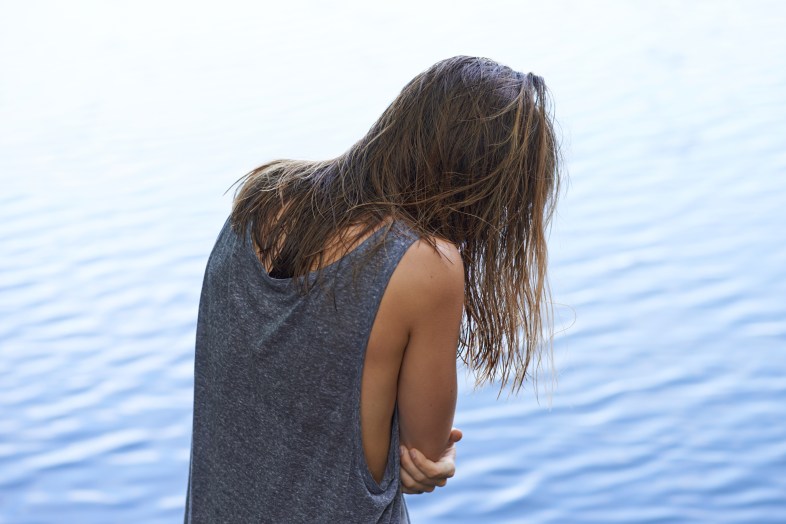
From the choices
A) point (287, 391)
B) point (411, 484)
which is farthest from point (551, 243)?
point (287, 391)

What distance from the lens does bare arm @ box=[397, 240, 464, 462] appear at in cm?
121

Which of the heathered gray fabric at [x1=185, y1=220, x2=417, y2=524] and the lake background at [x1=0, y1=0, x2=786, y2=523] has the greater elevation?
the lake background at [x1=0, y1=0, x2=786, y2=523]

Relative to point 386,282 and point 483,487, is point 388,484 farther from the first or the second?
point 483,487

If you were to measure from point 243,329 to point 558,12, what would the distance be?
8.22 metres

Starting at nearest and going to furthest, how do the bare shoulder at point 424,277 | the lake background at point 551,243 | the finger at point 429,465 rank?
1. the bare shoulder at point 424,277
2. the finger at point 429,465
3. the lake background at point 551,243

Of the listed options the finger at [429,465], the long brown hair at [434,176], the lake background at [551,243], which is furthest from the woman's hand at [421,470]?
the lake background at [551,243]

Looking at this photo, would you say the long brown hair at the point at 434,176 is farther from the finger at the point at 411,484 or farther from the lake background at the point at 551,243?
the lake background at the point at 551,243

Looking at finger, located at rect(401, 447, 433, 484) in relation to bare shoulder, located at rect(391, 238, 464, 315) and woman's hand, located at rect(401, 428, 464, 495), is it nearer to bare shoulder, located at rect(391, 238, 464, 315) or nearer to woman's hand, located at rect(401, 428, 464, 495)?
woman's hand, located at rect(401, 428, 464, 495)

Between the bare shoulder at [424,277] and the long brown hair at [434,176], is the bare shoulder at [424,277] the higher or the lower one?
the lower one

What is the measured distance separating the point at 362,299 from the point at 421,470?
0.25 metres

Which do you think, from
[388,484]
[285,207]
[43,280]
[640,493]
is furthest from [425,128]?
[43,280]

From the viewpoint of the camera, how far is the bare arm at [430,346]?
121 cm

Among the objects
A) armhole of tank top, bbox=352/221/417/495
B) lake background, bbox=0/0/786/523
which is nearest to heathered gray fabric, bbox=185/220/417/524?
armhole of tank top, bbox=352/221/417/495

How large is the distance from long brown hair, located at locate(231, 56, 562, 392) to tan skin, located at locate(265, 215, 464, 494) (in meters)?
A: 0.04
